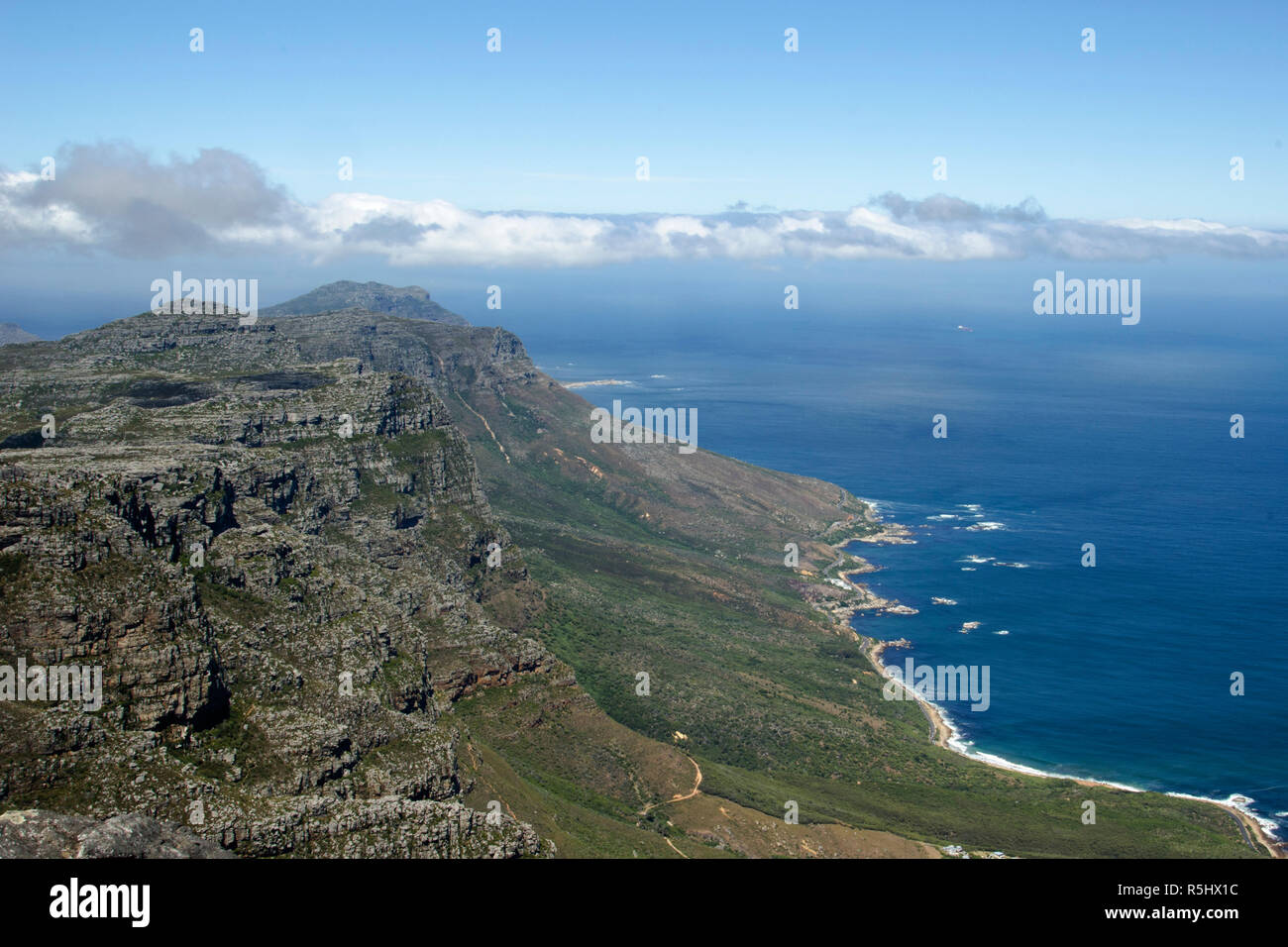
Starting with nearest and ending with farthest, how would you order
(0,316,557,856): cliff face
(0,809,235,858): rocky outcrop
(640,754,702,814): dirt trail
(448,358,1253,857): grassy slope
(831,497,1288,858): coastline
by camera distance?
1. (0,809,235,858): rocky outcrop
2. (0,316,557,856): cliff face
3. (640,754,702,814): dirt trail
4. (448,358,1253,857): grassy slope
5. (831,497,1288,858): coastline

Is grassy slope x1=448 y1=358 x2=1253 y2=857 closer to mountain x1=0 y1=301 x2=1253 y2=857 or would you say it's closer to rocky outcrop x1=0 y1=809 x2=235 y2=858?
mountain x1=0 y1=301 x2=1253 y2=857

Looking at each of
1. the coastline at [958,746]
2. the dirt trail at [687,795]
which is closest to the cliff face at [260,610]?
the dirt trail at [687,795]

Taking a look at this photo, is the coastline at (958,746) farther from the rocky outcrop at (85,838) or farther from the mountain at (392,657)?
the rocky outcrop at (85,838)

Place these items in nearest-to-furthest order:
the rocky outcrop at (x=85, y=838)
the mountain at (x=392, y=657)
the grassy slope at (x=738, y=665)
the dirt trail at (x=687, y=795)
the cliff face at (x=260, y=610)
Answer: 1. the rocky outcrop at (x=85, y=838)
2. the cliff face at (x=260, y=610)
3. the mountain at (x=392, y=657)
4. the dirt trail at (x=687, y=795)
5. the grassy slope at (x=738, y=665)

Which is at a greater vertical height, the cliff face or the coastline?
the cliff face

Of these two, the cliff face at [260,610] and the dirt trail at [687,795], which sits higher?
the cliff face at [260,610]

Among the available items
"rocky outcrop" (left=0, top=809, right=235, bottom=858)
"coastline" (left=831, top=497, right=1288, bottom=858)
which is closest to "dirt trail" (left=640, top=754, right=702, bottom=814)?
"coastline" (left=831, top=497, right=1288, bottom=858)
